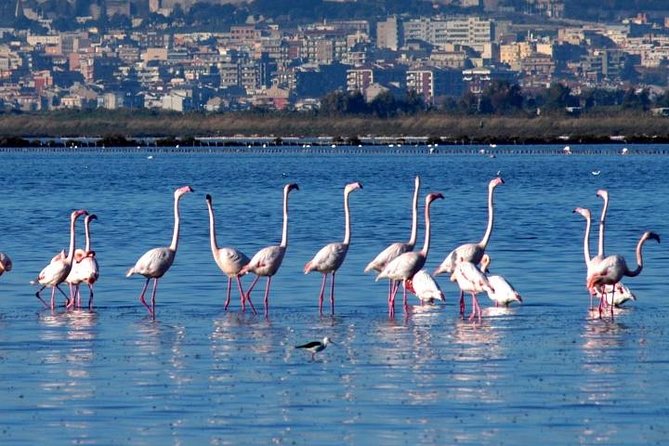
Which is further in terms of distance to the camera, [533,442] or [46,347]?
[46,347]

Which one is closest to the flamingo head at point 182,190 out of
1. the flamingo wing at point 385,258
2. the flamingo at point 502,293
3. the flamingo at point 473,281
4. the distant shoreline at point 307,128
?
the flamingo wing at point 385,258

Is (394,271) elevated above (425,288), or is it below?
above

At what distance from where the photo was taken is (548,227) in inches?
1515

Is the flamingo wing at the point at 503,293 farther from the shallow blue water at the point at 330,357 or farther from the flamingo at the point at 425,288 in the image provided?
the flamingo at the point at 425,288

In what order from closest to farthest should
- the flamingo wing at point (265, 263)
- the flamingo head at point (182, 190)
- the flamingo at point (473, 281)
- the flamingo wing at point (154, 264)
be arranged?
the flamingo at point (473, 281)
the flamingo wing at point (154, 264)
the flamingo wing at point (265, 263)
the flamingo head at point (182, 190)

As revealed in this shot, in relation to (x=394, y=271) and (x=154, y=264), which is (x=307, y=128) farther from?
(x=394, y=271)

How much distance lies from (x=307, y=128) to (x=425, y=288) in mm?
143125

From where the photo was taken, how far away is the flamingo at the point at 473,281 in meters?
20.9

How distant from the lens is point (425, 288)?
22047 millimetres

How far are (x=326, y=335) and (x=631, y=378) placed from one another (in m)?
4.02

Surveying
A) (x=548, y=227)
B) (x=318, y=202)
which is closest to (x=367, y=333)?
(x=548, y=227)

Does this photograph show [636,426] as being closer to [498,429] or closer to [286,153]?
[498,429]

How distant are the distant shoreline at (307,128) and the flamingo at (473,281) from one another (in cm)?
11343

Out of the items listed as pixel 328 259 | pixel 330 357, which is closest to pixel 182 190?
pixel 328 259
